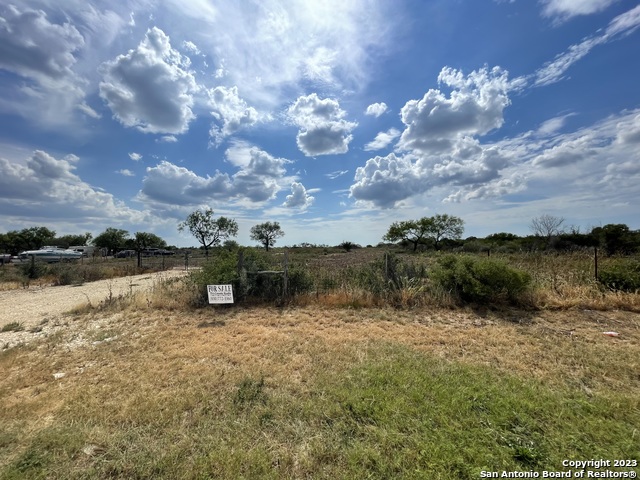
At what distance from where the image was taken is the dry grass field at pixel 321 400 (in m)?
2.28

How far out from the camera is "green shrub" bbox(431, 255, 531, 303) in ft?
22.7

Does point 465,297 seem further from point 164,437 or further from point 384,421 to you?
point 164,437

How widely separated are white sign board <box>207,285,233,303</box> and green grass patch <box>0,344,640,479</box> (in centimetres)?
351

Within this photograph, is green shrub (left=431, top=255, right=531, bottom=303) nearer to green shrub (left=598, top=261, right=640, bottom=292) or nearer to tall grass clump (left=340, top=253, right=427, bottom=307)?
tall grass clump (left=340, top=253, right=427, bottom=307)

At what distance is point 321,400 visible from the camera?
3.12m

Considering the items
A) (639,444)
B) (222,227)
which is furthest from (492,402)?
(222,227)

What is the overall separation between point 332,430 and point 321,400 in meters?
0.49

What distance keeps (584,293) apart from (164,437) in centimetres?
912

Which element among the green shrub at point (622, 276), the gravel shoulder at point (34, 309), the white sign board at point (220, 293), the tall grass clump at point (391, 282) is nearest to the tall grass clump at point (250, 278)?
the white sign board at point (220, 293)

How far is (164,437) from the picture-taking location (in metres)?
2.59

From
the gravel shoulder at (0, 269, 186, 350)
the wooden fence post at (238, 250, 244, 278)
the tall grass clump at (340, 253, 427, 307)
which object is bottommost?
the gravel shoulder at (0, 269, 186, 350)

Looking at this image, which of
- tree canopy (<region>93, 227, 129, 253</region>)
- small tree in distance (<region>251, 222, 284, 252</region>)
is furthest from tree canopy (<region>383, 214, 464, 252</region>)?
tree canopy (<region>93, 227, 129, 253</region>)

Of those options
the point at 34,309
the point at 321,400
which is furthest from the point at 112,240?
the point at 321,400

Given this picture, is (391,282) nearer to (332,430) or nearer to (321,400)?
(321,400)
